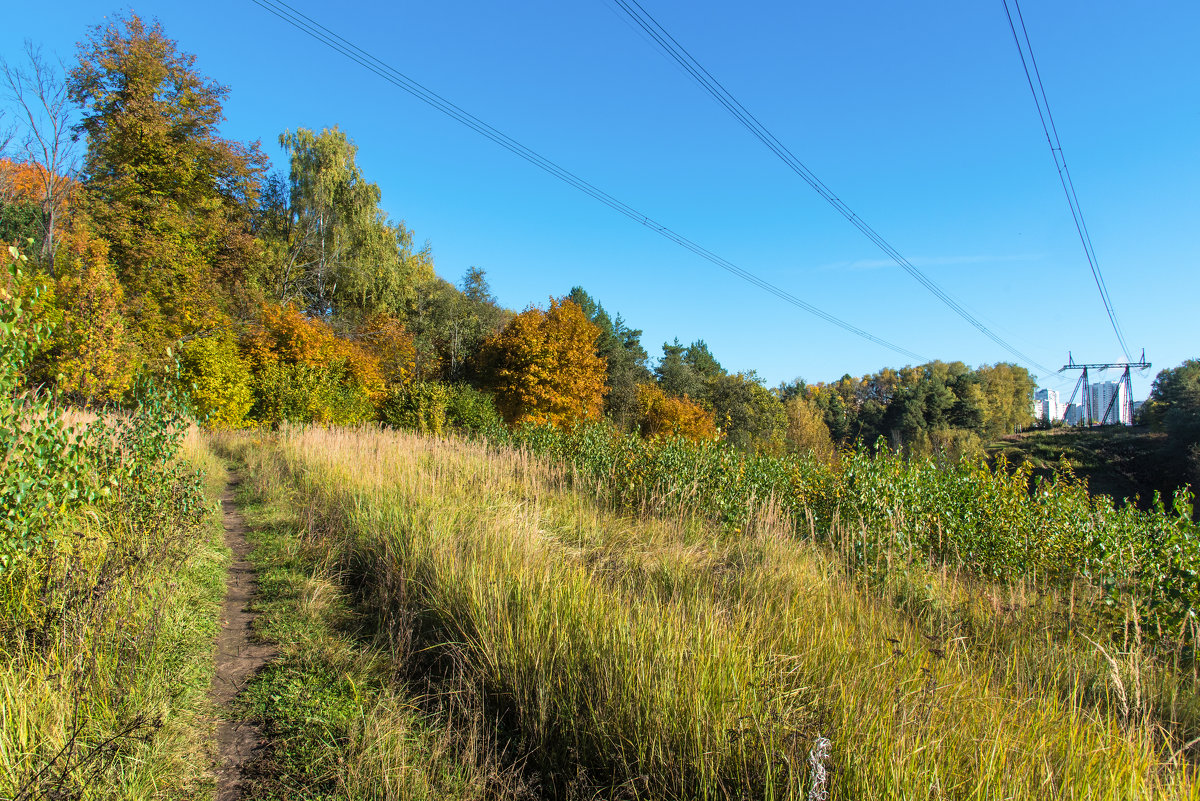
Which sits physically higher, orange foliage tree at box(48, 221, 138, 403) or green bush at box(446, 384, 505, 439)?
orange foliage tree at box(48, 221, 138, 403)

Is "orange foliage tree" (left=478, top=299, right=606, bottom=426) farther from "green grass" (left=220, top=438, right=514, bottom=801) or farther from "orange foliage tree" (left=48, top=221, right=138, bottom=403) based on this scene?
"green grass" (left=220, top=438, right=514, bottom=801)

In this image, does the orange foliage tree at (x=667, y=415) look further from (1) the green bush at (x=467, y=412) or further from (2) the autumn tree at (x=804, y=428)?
(1) the green bush at (x=467, y=412)

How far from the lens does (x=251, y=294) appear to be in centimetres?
2547

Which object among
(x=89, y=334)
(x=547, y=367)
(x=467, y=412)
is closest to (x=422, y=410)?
(x=467, y=412)

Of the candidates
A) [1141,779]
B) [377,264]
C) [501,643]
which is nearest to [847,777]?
[1141,779]

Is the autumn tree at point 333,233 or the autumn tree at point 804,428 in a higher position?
the autumn tree at point 333,233

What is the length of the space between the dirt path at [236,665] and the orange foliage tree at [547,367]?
25173 mm

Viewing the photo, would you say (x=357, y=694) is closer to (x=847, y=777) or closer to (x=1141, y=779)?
(x=847, y=777)

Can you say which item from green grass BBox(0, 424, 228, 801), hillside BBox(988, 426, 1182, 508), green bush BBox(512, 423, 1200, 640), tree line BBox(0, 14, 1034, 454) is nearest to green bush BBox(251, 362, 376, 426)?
tree line BBox(0, 14, 1034, 454)

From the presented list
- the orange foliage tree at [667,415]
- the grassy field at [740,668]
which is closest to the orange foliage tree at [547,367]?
the orange foliage tree at [667,415]

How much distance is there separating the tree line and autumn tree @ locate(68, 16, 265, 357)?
2.7 inches

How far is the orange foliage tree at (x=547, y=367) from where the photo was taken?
102 ft

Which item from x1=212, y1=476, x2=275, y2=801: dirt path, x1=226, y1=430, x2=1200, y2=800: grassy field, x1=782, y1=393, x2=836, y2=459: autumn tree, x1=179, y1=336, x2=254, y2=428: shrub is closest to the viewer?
x1=226, y1=430, x2=1200, y2=800: grassy field

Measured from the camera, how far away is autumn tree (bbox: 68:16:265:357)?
68.0 feet
